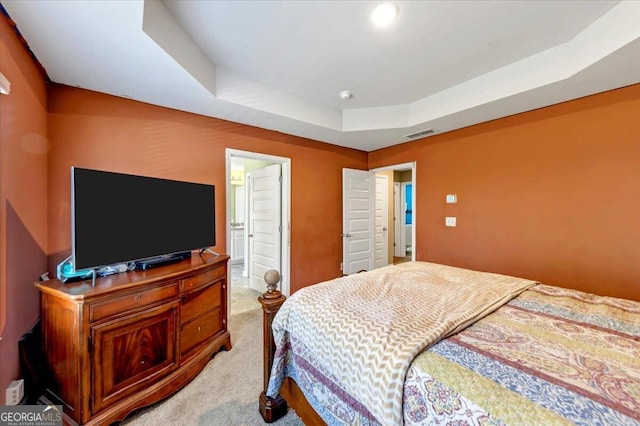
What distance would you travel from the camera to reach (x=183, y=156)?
8.82ft

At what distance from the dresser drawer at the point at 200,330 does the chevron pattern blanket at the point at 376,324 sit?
2.76 feet

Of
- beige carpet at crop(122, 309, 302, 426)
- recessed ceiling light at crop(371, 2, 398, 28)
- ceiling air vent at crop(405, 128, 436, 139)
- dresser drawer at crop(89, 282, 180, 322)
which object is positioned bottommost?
beige carpet at crop(122, 309, 302, 426)

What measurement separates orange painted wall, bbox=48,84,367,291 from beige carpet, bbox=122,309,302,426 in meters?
1.23

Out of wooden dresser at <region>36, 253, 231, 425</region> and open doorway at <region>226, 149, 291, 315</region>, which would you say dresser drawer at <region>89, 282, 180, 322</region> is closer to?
wooden dresser at <region>36, 253, 231, 425</region>

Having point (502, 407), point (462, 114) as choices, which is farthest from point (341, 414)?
point (462, 114)

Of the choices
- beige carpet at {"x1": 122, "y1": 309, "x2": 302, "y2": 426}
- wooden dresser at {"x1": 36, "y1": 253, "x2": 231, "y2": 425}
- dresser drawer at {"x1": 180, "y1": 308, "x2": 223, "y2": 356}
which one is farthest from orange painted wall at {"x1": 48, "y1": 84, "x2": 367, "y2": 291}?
beige carpet at {"x1": 122, "y1": 309, "x2": 302, "y2": 426}

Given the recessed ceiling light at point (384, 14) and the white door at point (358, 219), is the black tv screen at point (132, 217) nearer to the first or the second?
the recessed ceiling light at point (384, 14)

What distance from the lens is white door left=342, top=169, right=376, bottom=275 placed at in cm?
415

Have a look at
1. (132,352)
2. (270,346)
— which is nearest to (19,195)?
(132,352)

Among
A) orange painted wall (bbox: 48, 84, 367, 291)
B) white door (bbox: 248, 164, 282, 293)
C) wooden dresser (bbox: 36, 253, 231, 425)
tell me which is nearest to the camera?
wooden dresser (bbox: 36, 253, 231, 425)

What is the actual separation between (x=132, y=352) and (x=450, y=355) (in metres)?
1.87

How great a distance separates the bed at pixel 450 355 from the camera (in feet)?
Answer: 2.53

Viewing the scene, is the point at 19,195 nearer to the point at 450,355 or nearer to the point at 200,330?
the point at 200,330

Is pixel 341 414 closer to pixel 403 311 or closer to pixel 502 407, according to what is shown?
pixel 403 311
